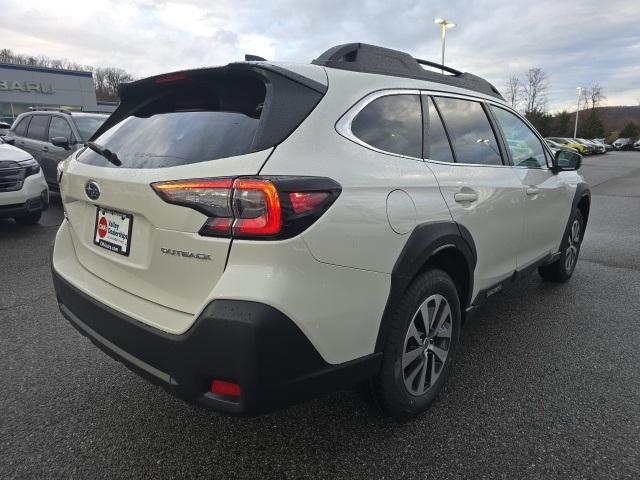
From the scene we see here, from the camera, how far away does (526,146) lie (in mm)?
3764

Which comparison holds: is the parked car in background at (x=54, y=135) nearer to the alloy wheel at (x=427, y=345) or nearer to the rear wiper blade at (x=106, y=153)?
the rear wiper blade at (x=106, y=153)

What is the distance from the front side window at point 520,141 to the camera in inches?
136

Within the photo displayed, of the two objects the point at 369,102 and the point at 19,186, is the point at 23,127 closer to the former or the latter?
the point at 19,186

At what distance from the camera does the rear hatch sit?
5.91ft

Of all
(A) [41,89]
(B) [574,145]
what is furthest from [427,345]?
(A) [41,89]

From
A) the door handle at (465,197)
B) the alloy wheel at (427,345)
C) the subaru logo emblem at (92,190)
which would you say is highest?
the door handle at (465,197)

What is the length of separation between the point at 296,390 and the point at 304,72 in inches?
52.0

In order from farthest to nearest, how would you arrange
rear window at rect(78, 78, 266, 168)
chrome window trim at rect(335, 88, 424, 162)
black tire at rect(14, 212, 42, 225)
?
black tire at rect(14, 212, 42, 225) < chrome window trim at rect(335, 88, 424, 162) < rear window at rect(78, 78, 266, 168)

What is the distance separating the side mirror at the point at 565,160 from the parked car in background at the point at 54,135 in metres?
7.33

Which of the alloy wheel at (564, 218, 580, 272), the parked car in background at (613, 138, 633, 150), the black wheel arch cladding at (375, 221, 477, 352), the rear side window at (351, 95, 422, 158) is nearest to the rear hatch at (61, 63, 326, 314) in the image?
the rear side window at (351, 95, 422, 158)

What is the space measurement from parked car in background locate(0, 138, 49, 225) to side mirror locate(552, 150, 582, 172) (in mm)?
6403

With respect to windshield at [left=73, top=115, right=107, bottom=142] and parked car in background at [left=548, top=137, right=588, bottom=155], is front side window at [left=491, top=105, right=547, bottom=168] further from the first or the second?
parked car in background at [left=548, top=137, right=588, bottom=155]

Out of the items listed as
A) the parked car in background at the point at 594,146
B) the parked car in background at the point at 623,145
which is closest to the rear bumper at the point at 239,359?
the parked car in background at the point at 594,146

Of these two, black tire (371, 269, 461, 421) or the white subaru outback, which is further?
black tire (371, 269, 461, 421)
